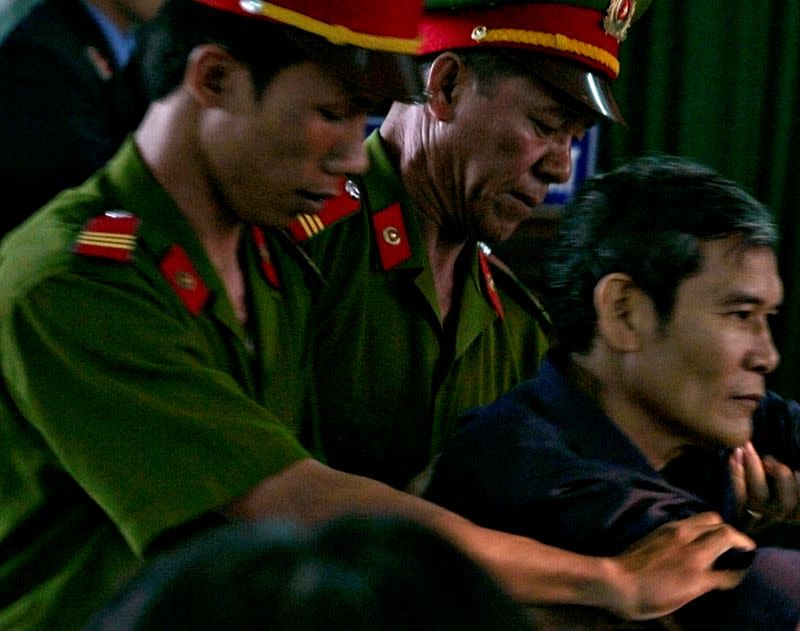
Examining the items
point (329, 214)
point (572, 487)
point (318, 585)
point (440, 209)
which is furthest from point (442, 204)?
point (318, 585)

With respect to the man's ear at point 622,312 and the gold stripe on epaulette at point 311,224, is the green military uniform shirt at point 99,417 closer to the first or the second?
the gold stripe on epaulette at point 311,224

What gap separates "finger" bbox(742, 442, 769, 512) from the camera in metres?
1.58

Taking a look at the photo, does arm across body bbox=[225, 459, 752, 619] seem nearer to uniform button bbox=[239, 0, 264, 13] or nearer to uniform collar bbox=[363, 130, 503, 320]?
uniform button bbox=[239, 0, 264, 13]

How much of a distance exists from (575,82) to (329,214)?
35 cm

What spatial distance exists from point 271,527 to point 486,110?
1.22 m

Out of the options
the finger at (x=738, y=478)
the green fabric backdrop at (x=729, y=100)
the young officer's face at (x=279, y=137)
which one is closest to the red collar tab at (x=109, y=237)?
the young officer's face at (x=279, y=137)

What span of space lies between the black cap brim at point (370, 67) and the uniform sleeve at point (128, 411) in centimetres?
29

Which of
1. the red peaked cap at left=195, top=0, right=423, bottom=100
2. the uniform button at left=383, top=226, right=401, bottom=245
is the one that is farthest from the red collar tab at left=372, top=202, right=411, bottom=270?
the red peaked cap at left=195, top=0, right=423, bottom=100

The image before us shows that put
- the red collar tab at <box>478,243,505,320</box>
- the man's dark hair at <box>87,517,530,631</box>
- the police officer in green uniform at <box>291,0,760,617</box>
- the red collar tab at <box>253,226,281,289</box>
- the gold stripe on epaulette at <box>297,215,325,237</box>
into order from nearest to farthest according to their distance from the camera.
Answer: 1. the man's dark hair at <box>87,517,530,631</box>
2. the red collar tab at <box>253,226,281,289</box>
3. the gold stripe on epaulette at <box>297,215,325,237</box>
4. the police officer in green uniform at <box>291,0,760,617</box>
5. the red collar tab at <box>478,243,505,320</box>

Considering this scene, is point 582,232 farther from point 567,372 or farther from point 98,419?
point 98,419

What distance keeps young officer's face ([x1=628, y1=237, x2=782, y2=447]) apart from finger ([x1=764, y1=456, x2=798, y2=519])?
5.2 inches

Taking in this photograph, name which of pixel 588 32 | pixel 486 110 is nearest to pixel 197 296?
pixel 486 110

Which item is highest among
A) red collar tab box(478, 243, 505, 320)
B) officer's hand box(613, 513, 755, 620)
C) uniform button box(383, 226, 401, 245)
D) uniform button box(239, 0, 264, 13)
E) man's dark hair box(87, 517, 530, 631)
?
uniform button box(239, 0, 264, 13)

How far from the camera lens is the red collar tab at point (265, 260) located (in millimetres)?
1448
